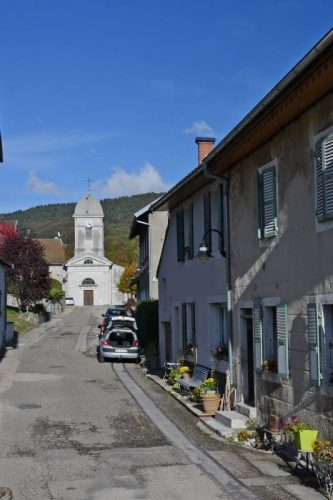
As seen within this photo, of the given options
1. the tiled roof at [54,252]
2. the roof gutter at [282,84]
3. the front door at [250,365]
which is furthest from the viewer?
the tiled roof at [54,252]

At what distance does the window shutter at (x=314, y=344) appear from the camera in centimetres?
1017

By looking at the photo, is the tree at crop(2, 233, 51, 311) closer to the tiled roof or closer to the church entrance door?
the church entrance door

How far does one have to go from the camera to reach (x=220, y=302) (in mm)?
16406

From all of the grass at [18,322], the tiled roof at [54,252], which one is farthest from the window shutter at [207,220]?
the tiled roof at [54,252]

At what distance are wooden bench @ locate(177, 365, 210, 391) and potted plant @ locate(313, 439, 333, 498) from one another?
820cm

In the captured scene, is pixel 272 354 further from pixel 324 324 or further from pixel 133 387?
pixel 133 387

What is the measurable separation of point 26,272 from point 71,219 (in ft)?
366

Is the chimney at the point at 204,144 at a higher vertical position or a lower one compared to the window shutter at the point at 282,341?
higher

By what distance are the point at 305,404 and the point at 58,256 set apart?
91621mm

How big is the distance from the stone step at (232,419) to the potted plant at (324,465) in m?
4.14

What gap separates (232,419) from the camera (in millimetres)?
13414

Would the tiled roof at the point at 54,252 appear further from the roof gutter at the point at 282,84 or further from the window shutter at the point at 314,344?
the window shutter at the point at 314,344

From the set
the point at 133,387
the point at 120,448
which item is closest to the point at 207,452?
the point at 120,448

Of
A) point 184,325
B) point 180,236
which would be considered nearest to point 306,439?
point 184,325
